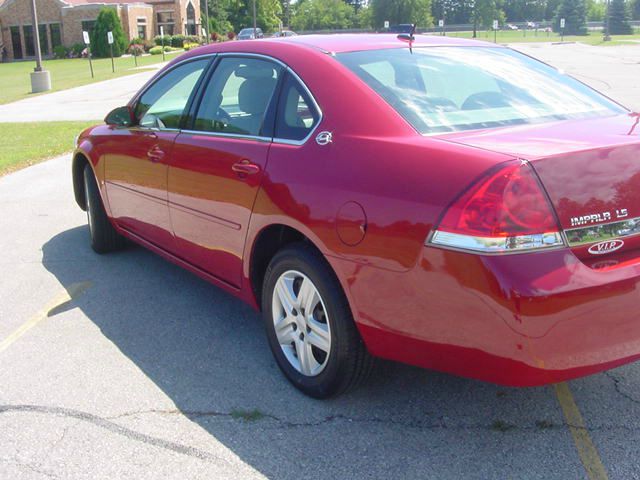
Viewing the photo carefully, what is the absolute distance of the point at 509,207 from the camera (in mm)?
2725

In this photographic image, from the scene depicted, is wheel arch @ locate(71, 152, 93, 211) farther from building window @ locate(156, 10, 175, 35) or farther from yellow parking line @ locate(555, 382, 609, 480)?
building window @ locate(156, 10, 175, 35)

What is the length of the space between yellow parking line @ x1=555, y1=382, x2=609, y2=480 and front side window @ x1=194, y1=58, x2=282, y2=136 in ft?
6.79

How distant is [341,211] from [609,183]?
3.62 ft

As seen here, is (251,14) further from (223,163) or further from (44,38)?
(223,163)

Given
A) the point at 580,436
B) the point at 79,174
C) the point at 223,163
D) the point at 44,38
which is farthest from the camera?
the point at 44,38

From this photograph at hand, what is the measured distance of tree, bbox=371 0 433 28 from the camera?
93062 millimetres

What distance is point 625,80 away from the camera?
2388 centimetres

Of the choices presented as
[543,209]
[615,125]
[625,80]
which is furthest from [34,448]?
[625,80]

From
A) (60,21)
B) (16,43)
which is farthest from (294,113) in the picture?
(16,43)

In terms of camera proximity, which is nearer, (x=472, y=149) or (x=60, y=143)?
(x=472, y=149)

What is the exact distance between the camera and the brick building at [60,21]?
60.7 meters

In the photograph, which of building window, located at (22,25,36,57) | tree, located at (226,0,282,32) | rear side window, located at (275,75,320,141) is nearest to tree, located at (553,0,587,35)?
tree, located at (226,0,282,32)

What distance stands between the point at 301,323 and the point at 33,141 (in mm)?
11903

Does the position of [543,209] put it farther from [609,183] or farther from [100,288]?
[100,288]
